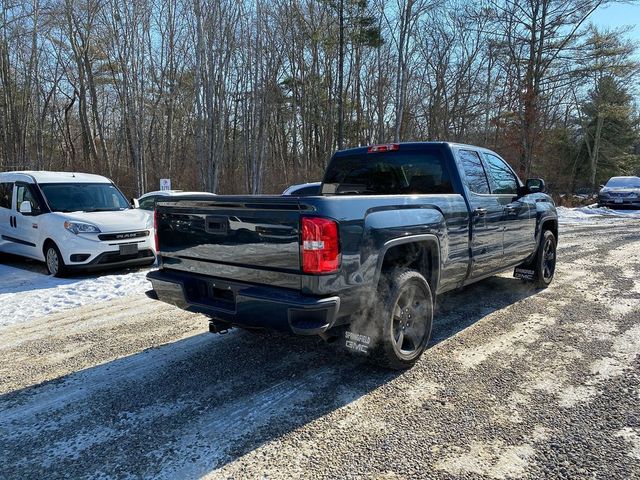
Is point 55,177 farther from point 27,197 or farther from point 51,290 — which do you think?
point 51,290

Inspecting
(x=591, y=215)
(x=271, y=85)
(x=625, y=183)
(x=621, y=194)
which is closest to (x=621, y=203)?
(x=621, y=194)

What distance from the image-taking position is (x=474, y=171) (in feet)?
16.1

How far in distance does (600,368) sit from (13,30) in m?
29.1

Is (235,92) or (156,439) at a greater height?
(235,92)

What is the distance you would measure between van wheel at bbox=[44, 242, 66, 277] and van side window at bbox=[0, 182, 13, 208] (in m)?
1.87

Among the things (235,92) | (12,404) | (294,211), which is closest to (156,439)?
(12,404)

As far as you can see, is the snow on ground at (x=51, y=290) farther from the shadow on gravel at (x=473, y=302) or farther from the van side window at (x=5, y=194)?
the shadow on gravel at (x=473, y=302)

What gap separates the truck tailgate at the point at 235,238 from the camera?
300 centimetres

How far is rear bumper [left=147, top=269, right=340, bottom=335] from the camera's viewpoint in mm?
2922

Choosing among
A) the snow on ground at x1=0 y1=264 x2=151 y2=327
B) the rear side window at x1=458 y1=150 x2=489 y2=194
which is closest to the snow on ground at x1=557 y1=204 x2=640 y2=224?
the rear side window at x1=458 y1=150 x2=489 y2=194

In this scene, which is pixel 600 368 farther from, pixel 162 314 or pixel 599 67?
pixel 599 67

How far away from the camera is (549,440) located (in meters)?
2.73

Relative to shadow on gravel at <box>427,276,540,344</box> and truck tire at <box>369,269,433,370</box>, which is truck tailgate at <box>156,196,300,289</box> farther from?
shadow on gravel at <box>427,276,540,344</box>

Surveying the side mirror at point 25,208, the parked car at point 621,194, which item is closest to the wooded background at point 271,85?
the parked car at point 621,194
